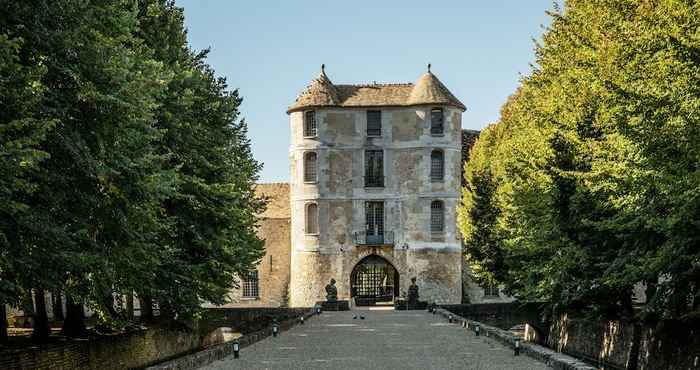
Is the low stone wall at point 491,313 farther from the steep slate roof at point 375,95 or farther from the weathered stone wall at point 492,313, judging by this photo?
the steep slate roof at point 375,95

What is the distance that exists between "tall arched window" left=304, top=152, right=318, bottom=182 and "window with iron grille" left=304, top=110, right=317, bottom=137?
3.64ft

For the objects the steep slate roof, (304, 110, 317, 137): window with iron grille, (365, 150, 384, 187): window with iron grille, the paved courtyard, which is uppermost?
the steep slate roof

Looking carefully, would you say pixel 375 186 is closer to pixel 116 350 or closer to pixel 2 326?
pixel 116 350

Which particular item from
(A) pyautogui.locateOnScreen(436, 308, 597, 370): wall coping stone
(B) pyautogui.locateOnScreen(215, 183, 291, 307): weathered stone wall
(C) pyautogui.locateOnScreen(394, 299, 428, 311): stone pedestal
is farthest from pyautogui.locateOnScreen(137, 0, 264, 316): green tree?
(B) pyautogui.locateOnScreen(215, 183, 291, 307): weathered stone wall

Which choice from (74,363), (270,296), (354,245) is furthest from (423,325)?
(270,296)

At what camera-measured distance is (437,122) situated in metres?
55.8

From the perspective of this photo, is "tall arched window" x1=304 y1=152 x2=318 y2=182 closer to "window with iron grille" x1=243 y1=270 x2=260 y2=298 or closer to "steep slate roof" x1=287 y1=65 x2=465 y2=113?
"steep slate roof" x1=287 y1=65 x2=465 y2=113

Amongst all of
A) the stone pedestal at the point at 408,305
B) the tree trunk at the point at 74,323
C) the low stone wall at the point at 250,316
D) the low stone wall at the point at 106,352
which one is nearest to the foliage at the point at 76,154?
the low stone wall at the point at 106,352

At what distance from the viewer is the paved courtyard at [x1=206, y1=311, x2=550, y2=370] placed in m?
19.8

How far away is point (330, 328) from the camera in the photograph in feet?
112

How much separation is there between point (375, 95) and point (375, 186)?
16.6 ft

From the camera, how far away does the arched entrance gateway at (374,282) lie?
56344 mm

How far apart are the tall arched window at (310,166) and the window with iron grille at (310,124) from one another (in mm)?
1111

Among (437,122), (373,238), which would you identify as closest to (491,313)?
(373,238)
